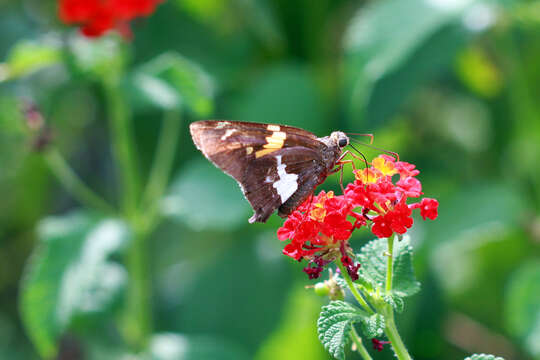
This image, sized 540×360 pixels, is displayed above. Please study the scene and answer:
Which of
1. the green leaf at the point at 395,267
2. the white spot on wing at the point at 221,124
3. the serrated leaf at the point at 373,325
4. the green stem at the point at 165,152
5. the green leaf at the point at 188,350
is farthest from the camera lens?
the green stem at the point at 165,152

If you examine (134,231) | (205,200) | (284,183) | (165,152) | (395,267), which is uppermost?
(165,152)

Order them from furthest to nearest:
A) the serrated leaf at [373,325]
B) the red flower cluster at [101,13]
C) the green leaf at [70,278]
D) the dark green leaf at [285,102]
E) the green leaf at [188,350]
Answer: the dark green leaf at [285,102]
the green leaf at [188,350]
the red flower cluster at [101,13]
the green leaf at [70,278]
the serrated leaf at [373,325]

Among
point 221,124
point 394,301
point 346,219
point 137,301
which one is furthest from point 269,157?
point 137,301

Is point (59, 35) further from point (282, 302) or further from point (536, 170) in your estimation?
point (536, 170)

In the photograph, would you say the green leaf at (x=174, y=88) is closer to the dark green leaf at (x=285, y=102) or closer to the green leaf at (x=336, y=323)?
the dark green leaf at (x=285, y=102)

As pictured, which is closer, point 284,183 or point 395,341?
point 395,341

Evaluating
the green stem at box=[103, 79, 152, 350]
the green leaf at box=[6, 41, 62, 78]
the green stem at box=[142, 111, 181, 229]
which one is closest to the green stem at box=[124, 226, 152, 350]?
the green stem at box=[103, 79, 152, 350]

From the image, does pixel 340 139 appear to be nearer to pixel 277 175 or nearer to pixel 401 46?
pixel 277 175

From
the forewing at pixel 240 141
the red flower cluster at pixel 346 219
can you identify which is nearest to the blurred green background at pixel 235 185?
the forewing at pixel 240 141
